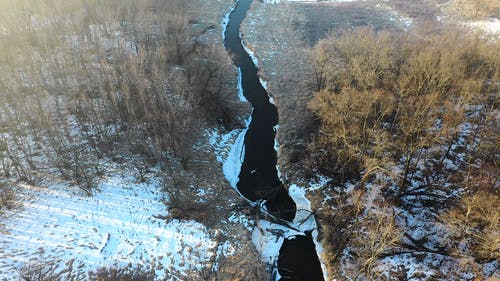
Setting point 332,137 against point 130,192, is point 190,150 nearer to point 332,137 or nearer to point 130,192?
point 130,192

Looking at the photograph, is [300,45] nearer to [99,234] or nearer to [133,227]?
[133,227]

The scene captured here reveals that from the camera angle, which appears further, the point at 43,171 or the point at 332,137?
the point at 332,137

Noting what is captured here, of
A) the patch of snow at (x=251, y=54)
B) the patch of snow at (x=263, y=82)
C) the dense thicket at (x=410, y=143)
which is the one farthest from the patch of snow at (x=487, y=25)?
the patch of snow at (x=251, y=54)

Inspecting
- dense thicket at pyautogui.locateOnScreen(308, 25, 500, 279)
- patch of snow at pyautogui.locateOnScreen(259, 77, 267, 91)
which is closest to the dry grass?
dense thicket at pyautogui.locateOnScreen(308, 25, 500, 279)

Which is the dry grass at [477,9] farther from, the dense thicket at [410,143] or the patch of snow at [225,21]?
the patch of snow at [225,21]

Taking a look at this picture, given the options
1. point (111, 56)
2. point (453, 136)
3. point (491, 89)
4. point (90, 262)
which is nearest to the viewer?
point (90, 262)

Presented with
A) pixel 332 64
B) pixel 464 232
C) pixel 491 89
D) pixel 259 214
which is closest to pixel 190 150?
pixel 259 214

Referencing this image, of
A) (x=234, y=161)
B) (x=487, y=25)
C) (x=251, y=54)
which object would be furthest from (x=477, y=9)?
(x=234, y=161)
